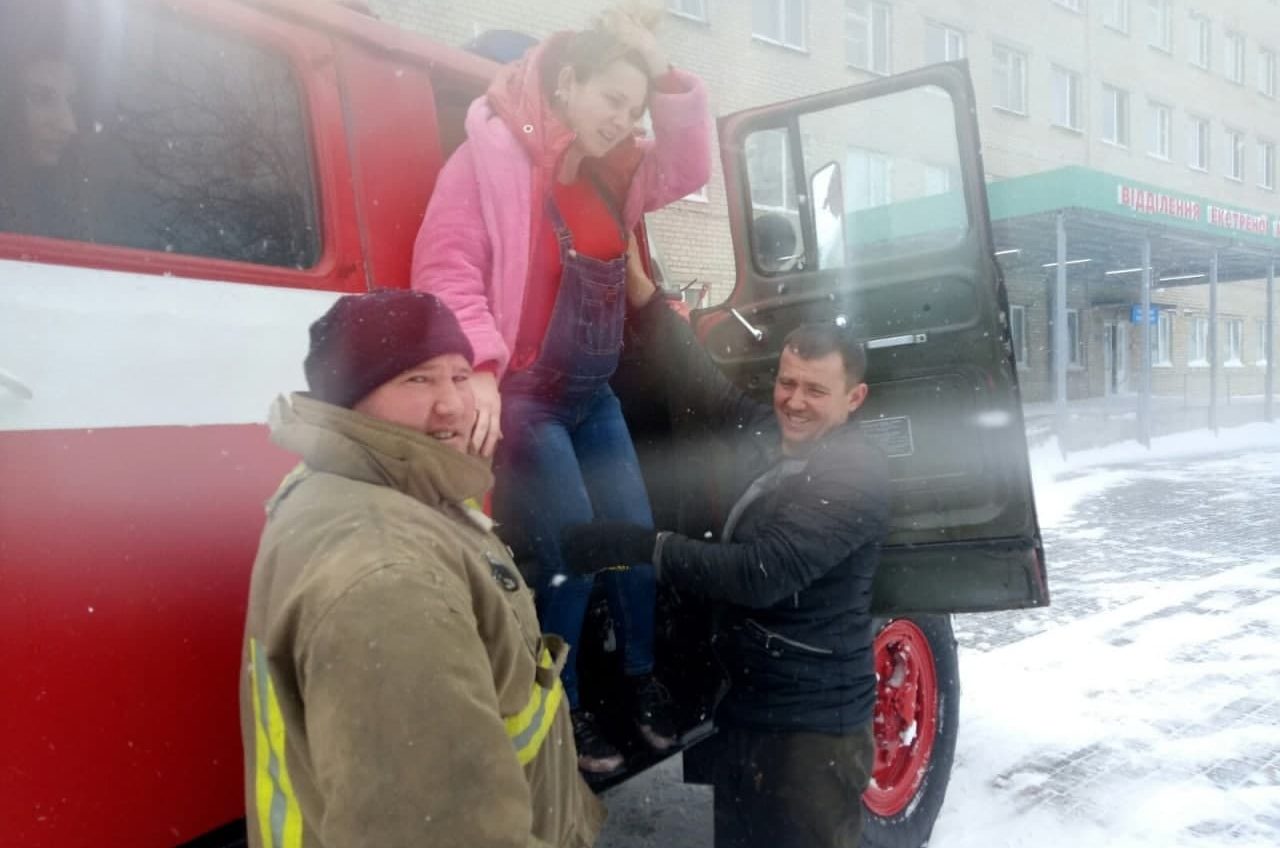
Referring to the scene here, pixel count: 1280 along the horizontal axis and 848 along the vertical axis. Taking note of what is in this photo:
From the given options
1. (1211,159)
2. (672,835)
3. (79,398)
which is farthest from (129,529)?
(1211,159)

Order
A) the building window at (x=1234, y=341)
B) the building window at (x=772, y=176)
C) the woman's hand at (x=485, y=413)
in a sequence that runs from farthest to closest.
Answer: the building window at (x=1234, y=341), the building window at (x=772, y=176), the woman's hand at (x=485, y=413)

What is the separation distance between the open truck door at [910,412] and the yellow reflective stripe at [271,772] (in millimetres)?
1464

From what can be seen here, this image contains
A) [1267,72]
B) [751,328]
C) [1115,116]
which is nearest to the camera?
[751,328]

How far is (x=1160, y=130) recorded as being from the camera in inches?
1074

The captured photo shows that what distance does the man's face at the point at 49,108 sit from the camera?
161 centimetres

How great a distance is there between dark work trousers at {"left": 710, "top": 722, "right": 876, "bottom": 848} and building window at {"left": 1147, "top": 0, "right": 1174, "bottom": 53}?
29144mm

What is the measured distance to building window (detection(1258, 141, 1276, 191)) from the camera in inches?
1233

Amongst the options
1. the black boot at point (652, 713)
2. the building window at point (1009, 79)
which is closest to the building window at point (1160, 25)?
the building window at point (1009, 79)

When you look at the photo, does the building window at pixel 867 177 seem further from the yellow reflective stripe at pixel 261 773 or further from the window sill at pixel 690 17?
the yellow reflective stripe at pixel 261 773

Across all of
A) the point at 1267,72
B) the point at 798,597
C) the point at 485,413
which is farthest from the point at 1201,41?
the point at 485,413

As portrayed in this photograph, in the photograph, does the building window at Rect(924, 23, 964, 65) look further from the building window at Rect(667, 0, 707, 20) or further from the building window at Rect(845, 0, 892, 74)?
the building window at Rect(667, 0, 707, 20)

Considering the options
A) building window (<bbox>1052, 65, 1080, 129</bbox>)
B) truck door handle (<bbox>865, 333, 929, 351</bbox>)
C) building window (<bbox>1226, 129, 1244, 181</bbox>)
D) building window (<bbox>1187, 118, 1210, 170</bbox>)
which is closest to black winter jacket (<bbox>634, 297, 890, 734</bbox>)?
truck door handle (<bbox>865, 333, 929, 351</bbox>)

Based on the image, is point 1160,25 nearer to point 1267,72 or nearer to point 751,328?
point 1267,72

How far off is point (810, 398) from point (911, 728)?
134cm
